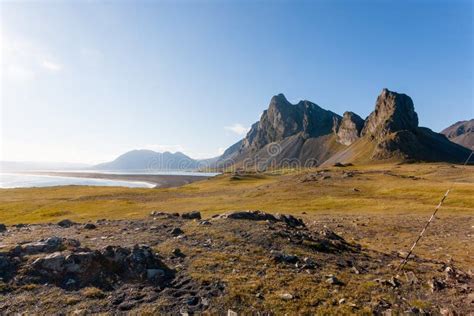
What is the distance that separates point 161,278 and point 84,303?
2.88m

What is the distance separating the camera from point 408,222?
3195 cm

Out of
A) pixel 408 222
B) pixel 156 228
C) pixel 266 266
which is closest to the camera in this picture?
pixel 266 266

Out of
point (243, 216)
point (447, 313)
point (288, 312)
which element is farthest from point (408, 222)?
point (288, 312)

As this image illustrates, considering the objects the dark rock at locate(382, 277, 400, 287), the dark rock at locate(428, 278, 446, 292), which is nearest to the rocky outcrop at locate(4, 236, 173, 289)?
the dark rock at locate(382, 277, 400, 287)

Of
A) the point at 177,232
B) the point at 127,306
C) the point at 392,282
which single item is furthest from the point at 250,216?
the point at 127,306

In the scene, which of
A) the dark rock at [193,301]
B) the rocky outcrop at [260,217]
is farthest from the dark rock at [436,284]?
the rocky outcrop at [260,217]

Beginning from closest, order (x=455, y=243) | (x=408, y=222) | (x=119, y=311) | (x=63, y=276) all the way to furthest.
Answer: (x=119, y=311) < (x=63, y=276) < (x=455, y=243) < (x=408, y=222)

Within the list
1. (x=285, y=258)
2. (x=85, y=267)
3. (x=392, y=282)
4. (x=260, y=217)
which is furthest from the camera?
(x=260, y=217)

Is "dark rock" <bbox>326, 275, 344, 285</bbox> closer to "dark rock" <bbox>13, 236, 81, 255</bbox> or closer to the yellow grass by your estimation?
"dark rock" <bbox>13, 236, 81, 255</bbox>

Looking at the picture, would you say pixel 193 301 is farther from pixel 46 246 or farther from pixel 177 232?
pixel 177 232

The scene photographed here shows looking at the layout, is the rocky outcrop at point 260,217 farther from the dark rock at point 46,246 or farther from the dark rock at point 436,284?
the dark rock at point 46,246

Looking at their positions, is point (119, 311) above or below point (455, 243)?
above

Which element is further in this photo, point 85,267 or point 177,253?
point 177,253

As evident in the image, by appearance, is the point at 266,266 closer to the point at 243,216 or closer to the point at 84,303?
the point at 84,303
